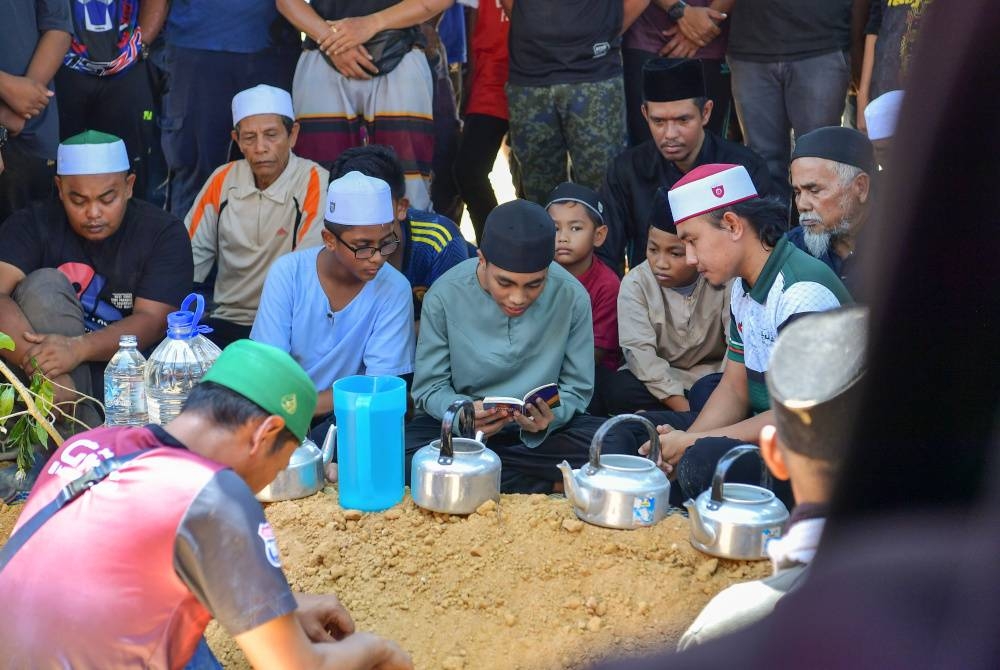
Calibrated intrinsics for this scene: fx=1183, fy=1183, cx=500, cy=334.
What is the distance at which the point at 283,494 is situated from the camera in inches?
147

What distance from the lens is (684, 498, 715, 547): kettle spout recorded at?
10.3 ft

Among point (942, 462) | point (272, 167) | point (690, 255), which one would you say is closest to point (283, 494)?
point (690, 255)

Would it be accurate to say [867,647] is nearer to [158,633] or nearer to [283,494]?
[158,633]

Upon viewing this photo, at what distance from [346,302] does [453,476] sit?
118 cm

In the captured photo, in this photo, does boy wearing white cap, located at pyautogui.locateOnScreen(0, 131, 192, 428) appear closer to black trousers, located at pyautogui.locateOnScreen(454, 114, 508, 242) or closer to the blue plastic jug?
the blue plastic jug

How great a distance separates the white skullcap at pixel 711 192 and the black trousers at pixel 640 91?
1.80 metres

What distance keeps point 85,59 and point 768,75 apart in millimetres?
3070

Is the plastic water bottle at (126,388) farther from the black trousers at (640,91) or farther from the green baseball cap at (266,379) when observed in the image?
the black trousers at (640,91)

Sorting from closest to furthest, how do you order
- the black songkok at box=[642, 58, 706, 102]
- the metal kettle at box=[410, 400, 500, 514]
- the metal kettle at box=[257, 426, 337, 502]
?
the metal kettle at box=[410, 400, 500, 514]
the metal kettle at box=[257, 426, 337, 502]
the black songkok at box=[642, 58, 706, 102]

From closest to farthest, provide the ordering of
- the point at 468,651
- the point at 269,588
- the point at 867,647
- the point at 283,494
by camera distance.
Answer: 1. the point at 867,647
2. the point at 269,588
3. the point at 468,651
4. the point at 283,494

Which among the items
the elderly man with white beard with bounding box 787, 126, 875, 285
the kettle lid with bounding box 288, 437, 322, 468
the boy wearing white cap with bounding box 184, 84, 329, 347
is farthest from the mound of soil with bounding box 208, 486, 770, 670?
the boy wearing white cap with bounding box 184, 84, 329, 347

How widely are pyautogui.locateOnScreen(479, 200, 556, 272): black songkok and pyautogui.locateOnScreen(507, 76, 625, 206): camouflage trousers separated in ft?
4.83

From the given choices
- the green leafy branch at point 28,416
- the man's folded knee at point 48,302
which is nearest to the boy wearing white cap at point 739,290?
the green leafy branch at point 28,416

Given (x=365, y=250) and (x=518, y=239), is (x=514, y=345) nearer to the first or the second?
(x=518, y=239)
